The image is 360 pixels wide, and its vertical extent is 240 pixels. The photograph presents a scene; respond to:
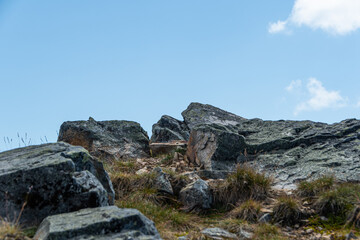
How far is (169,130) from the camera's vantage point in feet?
46.2

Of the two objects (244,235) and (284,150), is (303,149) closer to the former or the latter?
(284,150)

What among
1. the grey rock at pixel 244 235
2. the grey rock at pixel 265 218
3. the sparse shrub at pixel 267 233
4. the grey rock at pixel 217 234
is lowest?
the grey rock at pixel 217 234

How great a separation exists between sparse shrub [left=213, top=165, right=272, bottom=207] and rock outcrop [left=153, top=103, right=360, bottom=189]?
675mm

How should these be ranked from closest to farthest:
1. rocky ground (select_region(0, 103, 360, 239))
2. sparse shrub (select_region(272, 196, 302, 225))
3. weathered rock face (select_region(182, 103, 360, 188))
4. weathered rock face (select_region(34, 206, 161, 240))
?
weathered rock face (select_region(34, 206, 161, 240)), rocky ground (select_region(0, 103, 360, 239)), sparse shrub (select_region(272, 196, 302, 225)), weathered rock face (select_region(182, 103, 360, 188))

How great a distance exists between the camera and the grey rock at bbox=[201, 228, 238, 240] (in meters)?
6.73

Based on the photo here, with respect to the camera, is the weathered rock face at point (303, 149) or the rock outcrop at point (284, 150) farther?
the rock outcrop at point (284, 150)

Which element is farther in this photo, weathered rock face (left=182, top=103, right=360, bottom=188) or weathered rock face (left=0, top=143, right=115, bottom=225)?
weathered rock face (left=182, top=103, right=360, bottom=188)

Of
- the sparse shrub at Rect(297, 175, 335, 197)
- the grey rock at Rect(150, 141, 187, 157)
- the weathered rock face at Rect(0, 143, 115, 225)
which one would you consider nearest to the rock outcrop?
the sparse shrub at Rect(297, 175, 335, 197)

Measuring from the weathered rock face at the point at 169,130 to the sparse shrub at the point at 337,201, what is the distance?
6.69 metres

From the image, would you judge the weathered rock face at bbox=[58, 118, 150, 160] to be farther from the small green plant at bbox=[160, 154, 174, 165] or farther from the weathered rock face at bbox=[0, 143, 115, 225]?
the weathered rock face at bbox=[0, 143, 115, 225]

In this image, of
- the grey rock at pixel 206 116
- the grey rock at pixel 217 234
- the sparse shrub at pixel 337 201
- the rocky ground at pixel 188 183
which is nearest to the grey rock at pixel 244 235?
the rocky ground at pixel 188 183

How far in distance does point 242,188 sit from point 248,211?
93 cm

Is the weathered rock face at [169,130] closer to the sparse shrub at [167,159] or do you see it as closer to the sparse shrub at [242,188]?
the sparse shrub at [167,159]

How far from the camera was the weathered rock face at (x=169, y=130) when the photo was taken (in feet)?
45.8
